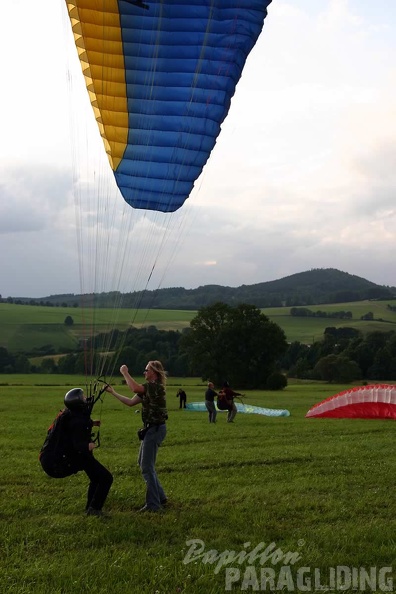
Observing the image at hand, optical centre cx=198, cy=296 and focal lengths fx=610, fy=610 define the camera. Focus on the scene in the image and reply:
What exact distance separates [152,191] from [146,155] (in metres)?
0.63

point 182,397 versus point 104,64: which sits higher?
point 104,64

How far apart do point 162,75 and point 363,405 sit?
13.0m

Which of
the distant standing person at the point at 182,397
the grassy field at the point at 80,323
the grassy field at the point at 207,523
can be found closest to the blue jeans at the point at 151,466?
the grassy field at the point at 207,523

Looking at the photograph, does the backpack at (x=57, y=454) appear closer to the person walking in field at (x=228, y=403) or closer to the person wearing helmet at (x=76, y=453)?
the person wearing helmet at (x=76, y=453)

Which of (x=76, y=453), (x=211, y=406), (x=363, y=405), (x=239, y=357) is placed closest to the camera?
(x=76, y=453)

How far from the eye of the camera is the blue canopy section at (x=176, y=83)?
905 centimetres

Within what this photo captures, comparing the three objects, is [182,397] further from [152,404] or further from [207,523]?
[207,523]

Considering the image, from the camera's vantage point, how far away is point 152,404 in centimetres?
721

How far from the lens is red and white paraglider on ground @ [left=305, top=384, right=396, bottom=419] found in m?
18.3

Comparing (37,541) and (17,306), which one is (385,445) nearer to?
(37,541)

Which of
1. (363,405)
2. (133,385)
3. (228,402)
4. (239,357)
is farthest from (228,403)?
(239,357)

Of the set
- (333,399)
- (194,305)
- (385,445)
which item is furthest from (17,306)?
(385,445)

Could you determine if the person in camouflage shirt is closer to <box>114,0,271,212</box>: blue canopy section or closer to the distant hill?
<box>114,0,271,212</box>: blue canopy section

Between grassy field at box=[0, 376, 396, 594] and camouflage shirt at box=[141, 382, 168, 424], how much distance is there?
3.42 ft
